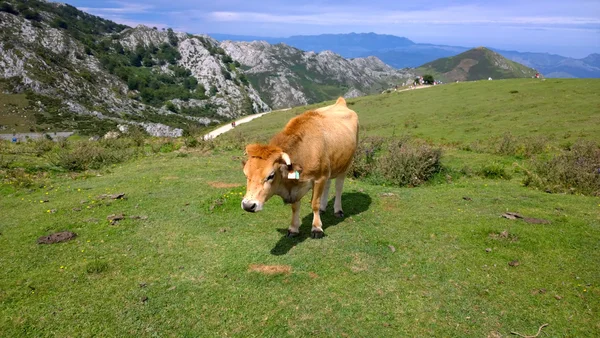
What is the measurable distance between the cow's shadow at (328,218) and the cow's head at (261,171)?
166cm

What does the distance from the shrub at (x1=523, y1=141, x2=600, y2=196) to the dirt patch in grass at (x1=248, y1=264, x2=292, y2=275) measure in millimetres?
10838

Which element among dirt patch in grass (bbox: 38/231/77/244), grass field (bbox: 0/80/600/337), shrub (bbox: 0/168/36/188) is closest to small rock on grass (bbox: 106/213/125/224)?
grass field (bbox: 0/80/600/337)

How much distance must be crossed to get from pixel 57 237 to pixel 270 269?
5400mm

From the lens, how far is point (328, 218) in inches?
418

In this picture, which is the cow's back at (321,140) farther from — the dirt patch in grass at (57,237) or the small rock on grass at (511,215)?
the dirt patch in grass at (57,237)

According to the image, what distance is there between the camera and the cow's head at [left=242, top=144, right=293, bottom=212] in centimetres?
712

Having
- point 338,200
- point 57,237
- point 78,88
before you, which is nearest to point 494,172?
point 338,200

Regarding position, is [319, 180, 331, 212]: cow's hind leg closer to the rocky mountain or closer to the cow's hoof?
the cow's hoof

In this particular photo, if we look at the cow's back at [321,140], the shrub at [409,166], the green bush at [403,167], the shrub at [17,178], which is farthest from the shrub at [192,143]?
the cow's back at [321,140]

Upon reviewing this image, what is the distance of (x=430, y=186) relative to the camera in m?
14.4

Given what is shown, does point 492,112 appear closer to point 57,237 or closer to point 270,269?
point 270,269

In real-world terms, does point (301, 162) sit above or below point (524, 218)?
above

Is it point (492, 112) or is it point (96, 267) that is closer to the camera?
point (96, 267)

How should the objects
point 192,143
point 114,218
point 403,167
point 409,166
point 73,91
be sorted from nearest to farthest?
point 114,218
point 403,167
point 409,166
point 192,143
point 73,91
